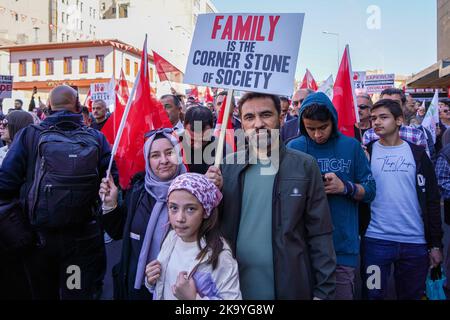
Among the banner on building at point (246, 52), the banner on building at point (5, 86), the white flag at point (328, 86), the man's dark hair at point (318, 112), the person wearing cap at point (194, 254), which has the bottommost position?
the person wearing cap at point (194, 254)

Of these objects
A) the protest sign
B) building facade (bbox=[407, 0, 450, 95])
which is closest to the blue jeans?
the protest sign

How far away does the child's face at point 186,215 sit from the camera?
2.18m

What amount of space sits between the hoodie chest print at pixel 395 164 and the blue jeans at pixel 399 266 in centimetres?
57

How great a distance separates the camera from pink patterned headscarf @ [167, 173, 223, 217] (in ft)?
7.08

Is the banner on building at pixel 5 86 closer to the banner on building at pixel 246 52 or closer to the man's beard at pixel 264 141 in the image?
the banner on building at pixel 246 52

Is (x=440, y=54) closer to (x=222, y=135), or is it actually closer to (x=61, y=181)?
(x=222, y=135)

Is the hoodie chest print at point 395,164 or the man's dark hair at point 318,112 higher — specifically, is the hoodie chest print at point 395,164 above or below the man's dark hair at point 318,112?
below

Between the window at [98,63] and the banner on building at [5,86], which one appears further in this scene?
the window at [98,63]

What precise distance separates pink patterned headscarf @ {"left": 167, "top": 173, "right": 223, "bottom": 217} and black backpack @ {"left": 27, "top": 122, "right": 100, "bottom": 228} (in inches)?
38.7

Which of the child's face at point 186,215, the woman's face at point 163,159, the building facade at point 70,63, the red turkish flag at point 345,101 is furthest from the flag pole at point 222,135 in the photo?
the building facade at point 70,63

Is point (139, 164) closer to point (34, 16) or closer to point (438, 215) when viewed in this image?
point (438, 215)

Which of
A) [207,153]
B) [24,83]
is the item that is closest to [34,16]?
[24,83]
